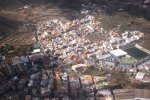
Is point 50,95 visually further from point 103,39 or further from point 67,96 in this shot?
point 103,39

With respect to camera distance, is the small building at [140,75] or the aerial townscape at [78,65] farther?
the small building at [140,75]

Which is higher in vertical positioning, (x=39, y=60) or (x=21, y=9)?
(x=21, y=9)

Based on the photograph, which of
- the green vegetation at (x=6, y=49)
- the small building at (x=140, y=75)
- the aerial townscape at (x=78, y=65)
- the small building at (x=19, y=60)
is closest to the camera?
the aerial townscape at (x=78, y=65)

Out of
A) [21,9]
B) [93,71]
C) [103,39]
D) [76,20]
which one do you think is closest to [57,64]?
[93,71]

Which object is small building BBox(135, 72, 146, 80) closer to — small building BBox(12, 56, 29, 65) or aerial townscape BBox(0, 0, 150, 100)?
aerial townscape BBox(0, 0, 150, 100)

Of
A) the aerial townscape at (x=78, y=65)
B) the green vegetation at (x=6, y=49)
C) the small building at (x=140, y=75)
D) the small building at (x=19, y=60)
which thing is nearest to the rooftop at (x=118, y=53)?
the aerial townscape at (x=78, y=65)

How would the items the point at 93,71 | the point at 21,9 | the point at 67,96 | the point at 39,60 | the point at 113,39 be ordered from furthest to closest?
the point at 21,9
the point at 113,39
the point at 39,60
the point at 93,71
the point at 67,96

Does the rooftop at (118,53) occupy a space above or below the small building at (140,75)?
above

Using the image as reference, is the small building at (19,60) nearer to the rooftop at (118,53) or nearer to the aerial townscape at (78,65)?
the aerial townscape at (78,65)
